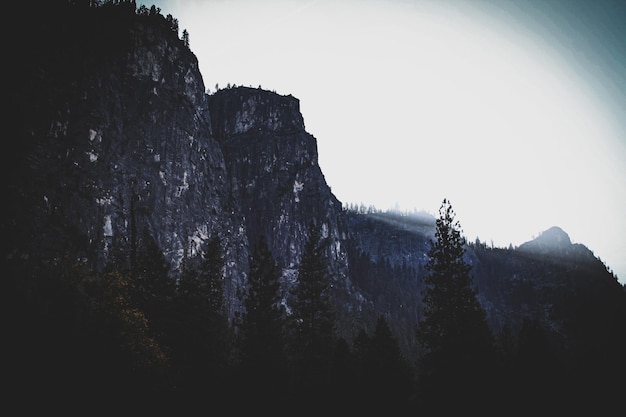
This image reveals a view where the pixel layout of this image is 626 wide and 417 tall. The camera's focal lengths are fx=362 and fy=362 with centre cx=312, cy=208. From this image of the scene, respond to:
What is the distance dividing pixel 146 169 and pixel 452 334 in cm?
8256

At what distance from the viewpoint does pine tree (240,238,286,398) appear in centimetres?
2277

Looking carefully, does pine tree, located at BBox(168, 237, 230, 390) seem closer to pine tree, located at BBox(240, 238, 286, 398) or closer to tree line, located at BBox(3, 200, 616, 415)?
tree line, located at BBox(3, 200, 616, 415)

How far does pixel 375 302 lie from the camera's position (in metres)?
145

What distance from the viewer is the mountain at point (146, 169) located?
2544 inches

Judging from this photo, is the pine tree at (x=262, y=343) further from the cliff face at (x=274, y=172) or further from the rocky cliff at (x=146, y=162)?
the cliff face at (x=274, y=172)

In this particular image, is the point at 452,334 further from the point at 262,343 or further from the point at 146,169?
the point at 146,169

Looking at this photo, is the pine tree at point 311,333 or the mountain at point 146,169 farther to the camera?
the mountain at point 146,169

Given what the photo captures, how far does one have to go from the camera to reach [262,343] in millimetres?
25688

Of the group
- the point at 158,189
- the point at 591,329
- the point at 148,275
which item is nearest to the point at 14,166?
the point at 158,189

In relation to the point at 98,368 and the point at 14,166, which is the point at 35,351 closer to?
the point at 98,368

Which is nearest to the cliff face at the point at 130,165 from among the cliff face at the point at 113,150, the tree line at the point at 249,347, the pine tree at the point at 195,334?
the cliff face at the point at 113,150

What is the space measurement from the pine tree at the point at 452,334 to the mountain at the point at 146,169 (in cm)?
1500

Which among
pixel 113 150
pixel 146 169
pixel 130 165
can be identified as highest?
pixel 113 150

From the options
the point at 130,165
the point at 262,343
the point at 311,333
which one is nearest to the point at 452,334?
the point at 311,333
